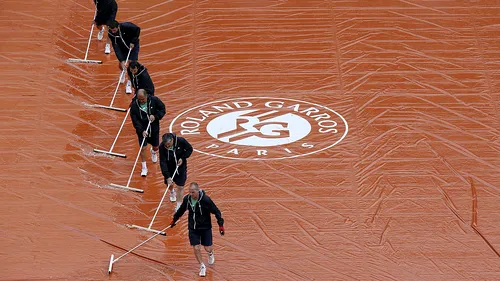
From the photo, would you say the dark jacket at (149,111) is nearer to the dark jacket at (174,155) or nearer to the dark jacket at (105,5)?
the dark jacket at (174,155)

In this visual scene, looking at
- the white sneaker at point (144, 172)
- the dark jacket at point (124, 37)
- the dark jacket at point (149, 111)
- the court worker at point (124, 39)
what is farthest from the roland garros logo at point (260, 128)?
the dark jacket at point (124, 37)

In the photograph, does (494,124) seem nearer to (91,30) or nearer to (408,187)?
(408,187)

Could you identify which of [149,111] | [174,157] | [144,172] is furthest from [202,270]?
[149,111]

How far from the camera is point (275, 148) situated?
2181 cm

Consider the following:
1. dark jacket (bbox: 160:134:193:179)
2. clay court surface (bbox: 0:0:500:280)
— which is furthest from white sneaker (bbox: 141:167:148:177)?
dark jacket (bbox: 160:134:193:179)

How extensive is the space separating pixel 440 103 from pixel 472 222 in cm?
364

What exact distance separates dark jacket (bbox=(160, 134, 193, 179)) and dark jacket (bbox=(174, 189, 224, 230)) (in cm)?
144

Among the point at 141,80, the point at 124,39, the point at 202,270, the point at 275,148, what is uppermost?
the point at 124,39

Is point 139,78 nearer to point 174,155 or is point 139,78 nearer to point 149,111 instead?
point 149,111

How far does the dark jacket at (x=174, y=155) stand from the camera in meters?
19.7

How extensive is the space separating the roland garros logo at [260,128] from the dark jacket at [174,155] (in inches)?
72.2

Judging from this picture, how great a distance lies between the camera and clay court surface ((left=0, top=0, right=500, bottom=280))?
758 inches

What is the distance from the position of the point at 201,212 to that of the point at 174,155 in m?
1.68

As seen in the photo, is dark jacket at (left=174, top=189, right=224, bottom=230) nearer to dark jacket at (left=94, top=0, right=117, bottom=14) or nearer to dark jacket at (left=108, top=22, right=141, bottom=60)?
dark jacket at (left=108, top=22, right=141, bottom=60)
